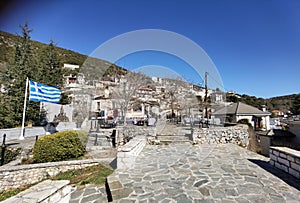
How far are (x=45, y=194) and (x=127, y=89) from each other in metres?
12.9

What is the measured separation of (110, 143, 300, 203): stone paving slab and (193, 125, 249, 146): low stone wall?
123 inches

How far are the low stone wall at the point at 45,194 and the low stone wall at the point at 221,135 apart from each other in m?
6.05

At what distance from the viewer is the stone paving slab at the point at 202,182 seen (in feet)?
8.19

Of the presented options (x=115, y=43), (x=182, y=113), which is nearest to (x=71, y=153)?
(x=115, y=43)

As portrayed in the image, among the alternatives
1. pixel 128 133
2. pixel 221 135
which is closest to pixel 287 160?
pixel 221 135

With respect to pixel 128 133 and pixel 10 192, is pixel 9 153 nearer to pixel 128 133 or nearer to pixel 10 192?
pixel 10 192

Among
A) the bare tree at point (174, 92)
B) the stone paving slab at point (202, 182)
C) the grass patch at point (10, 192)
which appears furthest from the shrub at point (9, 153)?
the bare tree at point (174, 92)

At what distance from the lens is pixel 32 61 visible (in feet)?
42.1

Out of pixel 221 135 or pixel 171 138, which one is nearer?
pixel 221 135

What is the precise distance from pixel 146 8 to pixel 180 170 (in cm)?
808

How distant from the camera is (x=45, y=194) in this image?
214cm

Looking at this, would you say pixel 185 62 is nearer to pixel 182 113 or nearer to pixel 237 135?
pixel 237 135

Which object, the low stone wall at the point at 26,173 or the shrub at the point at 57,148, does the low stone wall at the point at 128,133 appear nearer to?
the shrub at the point at 57,148

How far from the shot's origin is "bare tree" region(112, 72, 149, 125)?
1474 cm
